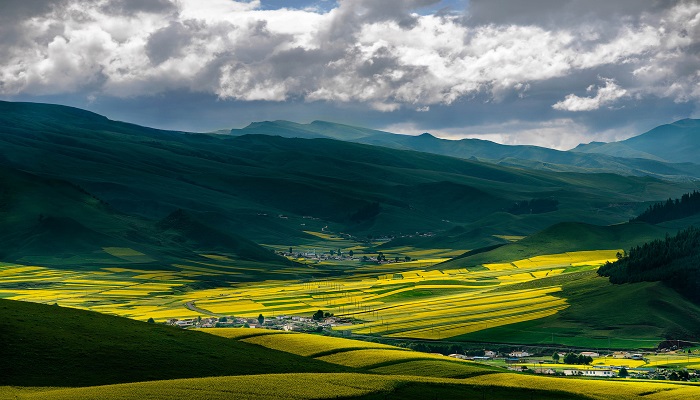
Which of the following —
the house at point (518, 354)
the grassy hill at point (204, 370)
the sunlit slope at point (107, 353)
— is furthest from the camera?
the house at point (518, 354)

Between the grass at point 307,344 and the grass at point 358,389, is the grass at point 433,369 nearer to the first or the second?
the grass at point 358,389

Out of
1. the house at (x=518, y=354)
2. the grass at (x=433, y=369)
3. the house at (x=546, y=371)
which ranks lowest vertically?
the house at (x=518, y=354)

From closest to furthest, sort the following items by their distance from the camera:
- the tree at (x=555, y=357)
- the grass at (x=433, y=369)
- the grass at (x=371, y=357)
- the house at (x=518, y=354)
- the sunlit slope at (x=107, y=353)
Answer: the sunlit slope at (x=107, y=353)
the grass at (x=433, y=369)
the grass at (x=371, y=357)
the tree at (x=555, y=357)
the house at (x=518, y=354)

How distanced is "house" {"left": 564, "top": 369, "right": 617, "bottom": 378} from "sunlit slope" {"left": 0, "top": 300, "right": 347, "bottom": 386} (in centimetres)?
5009

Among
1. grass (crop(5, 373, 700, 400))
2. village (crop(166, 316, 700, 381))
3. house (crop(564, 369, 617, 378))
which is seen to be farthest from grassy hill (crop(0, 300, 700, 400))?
village (crop(166, 316, 700, 381))

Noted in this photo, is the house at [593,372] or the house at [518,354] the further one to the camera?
the house at [518,354]

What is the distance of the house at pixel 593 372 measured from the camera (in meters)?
149

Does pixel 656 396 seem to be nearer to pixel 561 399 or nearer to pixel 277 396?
pixel 561 399

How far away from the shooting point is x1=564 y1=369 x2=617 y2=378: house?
14900 cm

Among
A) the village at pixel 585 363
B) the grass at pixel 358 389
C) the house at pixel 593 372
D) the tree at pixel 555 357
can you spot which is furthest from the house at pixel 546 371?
the grass at pixel 358 389

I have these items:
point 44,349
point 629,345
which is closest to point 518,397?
point 44,349

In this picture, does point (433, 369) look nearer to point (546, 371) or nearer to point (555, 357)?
point (546, 371)

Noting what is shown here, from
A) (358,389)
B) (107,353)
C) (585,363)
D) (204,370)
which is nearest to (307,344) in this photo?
(204,370)

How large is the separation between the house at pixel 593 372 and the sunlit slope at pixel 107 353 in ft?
164
